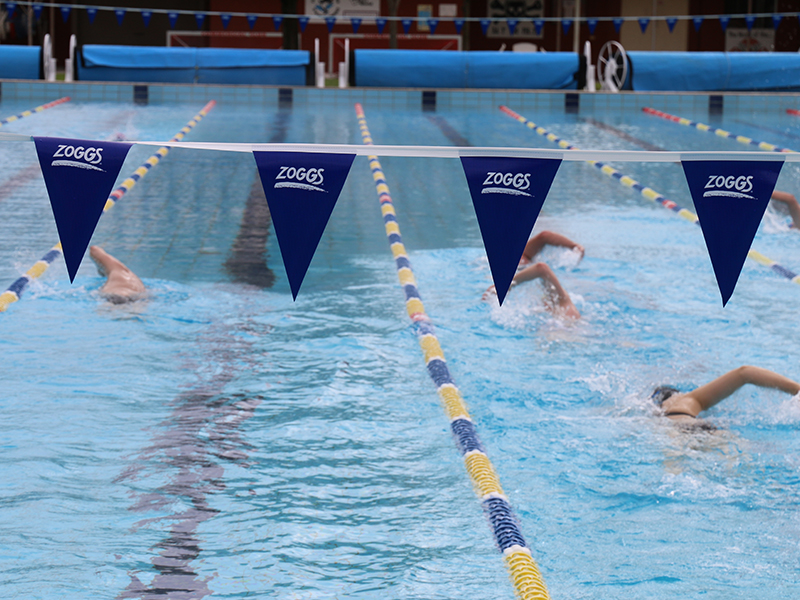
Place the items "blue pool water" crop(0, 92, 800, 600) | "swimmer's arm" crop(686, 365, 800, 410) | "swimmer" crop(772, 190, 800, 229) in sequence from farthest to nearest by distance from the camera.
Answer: "swimmer" crop(772, 190, 800, 229) → "swimmer's arm" crop(686, 365, 800, 410) → "blue pool water" crop(0, 92, 800, 600)

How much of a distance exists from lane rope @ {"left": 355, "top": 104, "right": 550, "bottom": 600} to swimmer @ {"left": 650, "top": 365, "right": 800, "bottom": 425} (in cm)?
84

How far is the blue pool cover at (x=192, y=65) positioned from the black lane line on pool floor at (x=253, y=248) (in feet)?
25.6

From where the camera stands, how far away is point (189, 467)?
3441 millimetres

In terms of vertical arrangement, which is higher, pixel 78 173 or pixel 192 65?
pixel 192 65

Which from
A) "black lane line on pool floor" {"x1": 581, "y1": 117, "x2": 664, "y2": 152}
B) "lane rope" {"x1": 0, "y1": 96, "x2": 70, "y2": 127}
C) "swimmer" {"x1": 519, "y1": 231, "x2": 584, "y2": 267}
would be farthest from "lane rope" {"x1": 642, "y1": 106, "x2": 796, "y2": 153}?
"lane rope" {"x1": 0, "y1": 96, "x2": 70, "y2": 127}

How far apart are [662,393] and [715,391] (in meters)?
0.24

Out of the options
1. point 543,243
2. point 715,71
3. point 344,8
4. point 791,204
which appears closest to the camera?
point 543,243

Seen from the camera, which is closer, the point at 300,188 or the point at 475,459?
the point at 300,188

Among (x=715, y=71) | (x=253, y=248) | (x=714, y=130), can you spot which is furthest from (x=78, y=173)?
(x=715, y=71)

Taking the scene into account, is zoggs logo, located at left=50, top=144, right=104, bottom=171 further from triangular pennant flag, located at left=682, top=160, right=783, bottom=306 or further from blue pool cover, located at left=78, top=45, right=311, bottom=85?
blue pool cover, located at left=78, top=45, right=311, bottom=85

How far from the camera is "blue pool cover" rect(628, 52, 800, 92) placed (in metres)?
16.0

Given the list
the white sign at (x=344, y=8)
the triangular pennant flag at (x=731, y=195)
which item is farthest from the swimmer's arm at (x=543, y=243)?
the white sign at (x=344, y=8)

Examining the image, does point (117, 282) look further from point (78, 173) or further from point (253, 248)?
point (78, 173)

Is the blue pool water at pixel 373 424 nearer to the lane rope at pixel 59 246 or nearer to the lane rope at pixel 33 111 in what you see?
the lane rope at pixel 59 246
